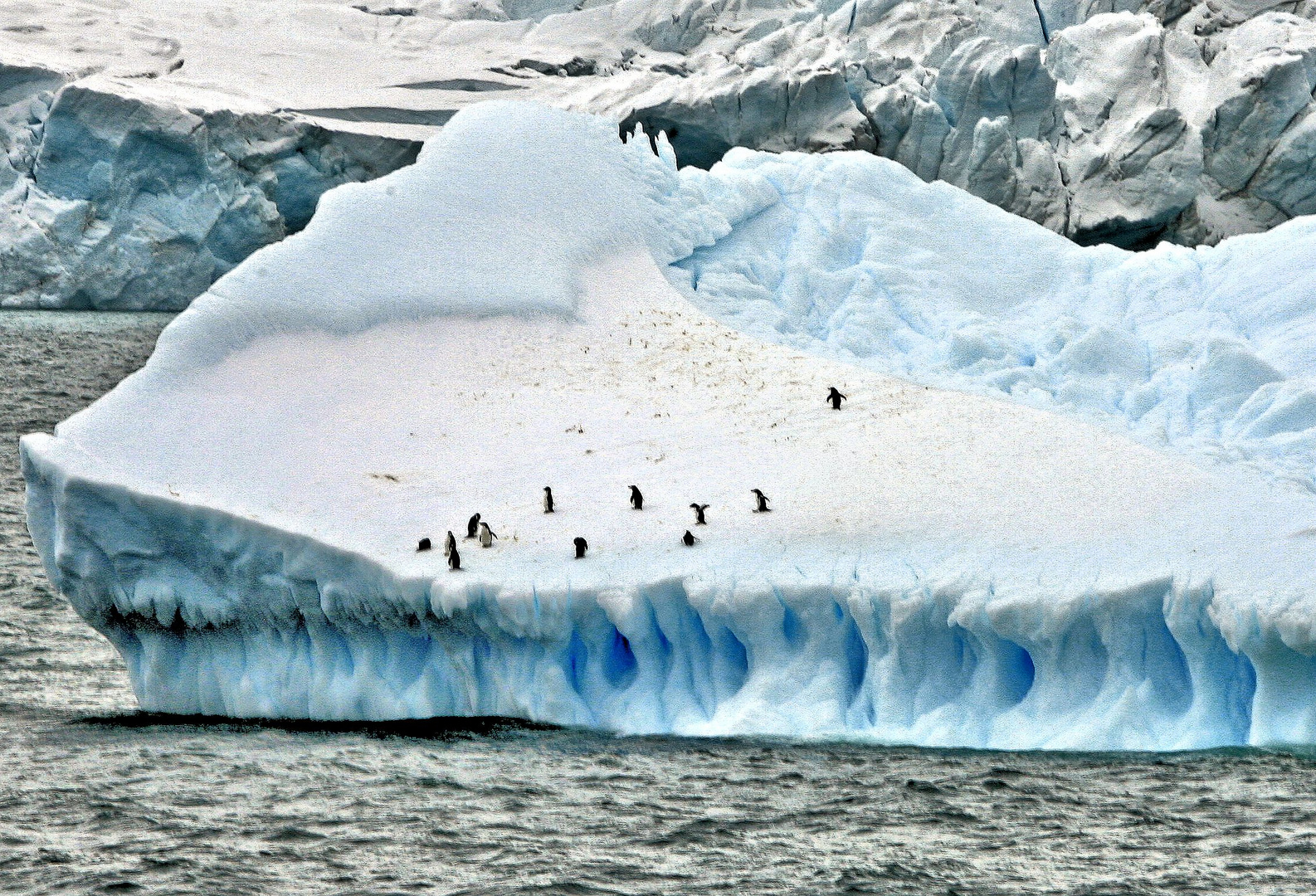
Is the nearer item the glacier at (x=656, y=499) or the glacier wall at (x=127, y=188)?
the glacier at (x=656, y=499)

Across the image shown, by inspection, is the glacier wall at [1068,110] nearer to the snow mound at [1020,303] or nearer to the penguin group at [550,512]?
the snow mound at [1020,303]

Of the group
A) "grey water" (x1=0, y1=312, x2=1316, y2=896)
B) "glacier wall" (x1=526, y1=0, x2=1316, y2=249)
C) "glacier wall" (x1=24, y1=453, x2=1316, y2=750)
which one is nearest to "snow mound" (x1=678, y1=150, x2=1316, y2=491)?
"glacier wall" (x1=24, y1=453, x2=1316, y2=750)

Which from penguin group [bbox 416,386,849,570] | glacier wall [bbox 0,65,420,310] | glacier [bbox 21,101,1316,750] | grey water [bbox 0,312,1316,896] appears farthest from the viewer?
glacier wall [bbox 0,65,420,310]

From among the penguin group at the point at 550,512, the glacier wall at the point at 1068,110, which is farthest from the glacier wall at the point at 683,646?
the glacier wall at the point at 1068,110

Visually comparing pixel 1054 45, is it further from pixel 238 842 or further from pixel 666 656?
pixel 238 842

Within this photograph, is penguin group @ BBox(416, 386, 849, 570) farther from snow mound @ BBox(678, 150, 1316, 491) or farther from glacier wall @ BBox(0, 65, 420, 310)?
glacier wall @ BBox(0, 65, 420, 310)

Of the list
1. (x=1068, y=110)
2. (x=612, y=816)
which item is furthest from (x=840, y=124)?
(x=612, y=816)
